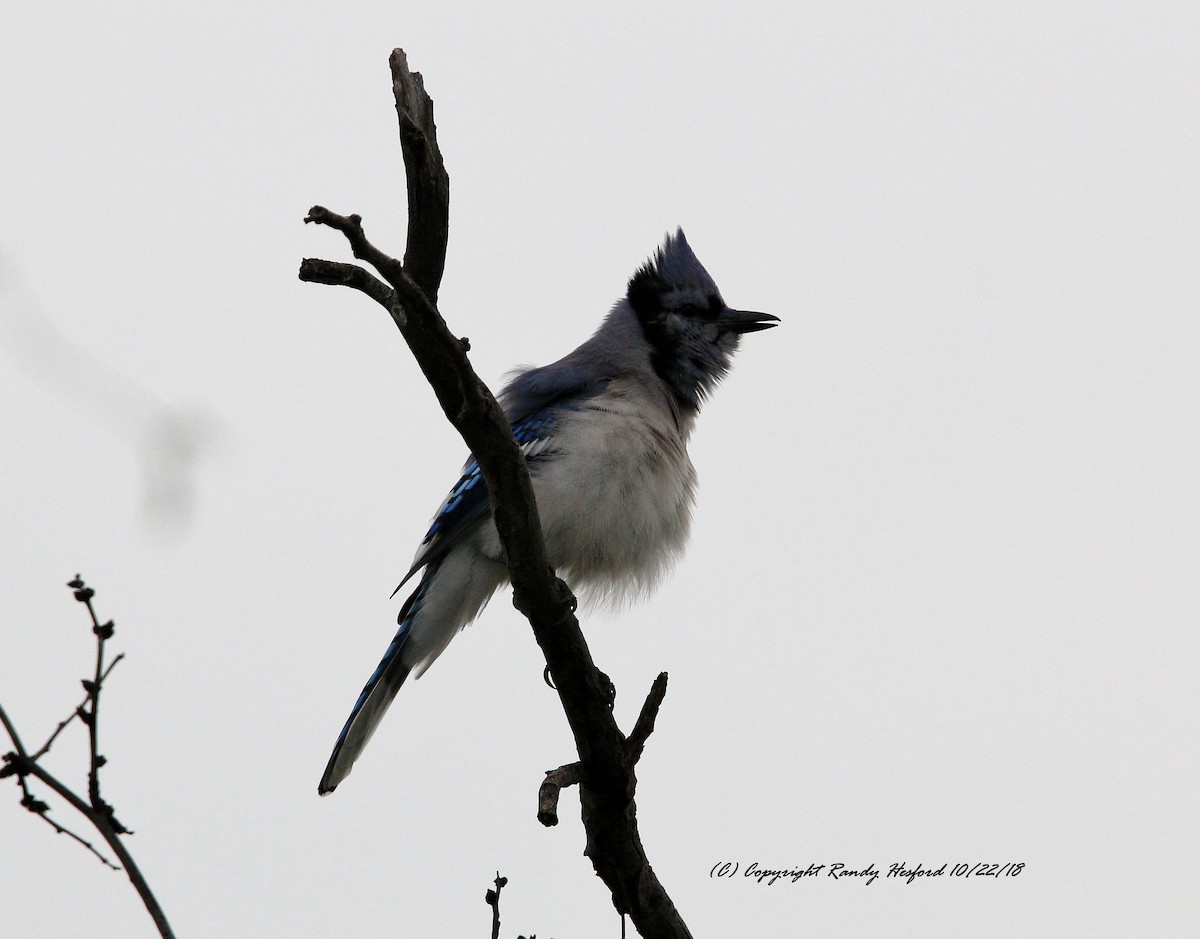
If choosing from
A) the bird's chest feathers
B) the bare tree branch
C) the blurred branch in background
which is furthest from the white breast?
the blurred branch in background

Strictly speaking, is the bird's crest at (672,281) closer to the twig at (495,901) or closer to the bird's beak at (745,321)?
the bird's beak at (745,321)

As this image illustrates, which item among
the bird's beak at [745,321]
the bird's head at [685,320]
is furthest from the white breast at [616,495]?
the bird's beak at [745,321]

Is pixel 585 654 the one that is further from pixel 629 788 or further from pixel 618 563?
pixel 618 563

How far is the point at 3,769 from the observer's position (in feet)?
6.23

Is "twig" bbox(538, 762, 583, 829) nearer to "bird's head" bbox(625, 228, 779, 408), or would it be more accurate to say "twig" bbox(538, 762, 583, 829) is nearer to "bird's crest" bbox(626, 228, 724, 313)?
"bird's head" bbox(625, 228, 779, 408)

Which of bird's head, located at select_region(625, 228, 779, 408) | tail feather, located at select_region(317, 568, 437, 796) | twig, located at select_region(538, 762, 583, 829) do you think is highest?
bird's head, located at select_region(625, 228, 779, 408)

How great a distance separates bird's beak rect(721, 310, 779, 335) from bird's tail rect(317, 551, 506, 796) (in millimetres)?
1636

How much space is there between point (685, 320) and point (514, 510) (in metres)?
2.53

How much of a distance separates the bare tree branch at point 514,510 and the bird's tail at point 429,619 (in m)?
1.20

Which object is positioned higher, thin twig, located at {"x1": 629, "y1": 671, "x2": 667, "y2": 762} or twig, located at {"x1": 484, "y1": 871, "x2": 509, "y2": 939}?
thin twig, located at {"x1": 629, "y1": 671, "x2": 667, "y2": 762}

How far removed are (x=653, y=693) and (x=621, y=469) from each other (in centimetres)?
122

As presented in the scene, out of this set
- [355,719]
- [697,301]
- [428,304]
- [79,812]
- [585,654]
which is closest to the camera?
[79,812]

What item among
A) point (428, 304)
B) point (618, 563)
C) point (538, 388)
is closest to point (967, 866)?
point (618, 563)

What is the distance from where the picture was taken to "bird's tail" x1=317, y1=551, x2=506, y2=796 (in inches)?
181
